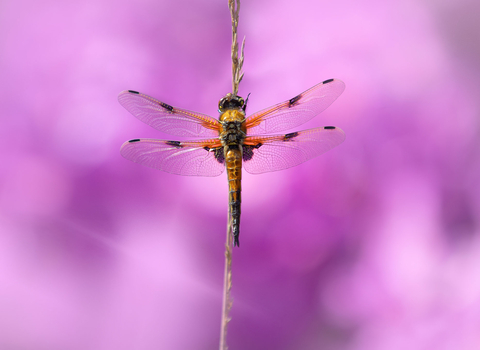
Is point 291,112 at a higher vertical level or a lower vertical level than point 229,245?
higher

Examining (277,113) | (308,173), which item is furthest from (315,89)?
(308,173)

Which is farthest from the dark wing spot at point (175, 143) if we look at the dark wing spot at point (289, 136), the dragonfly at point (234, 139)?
the dark wing spot at point (289, 136)

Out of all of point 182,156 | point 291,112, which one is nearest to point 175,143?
point 182,156

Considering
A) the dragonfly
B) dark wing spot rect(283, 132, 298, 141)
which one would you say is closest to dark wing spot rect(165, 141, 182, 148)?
the dragonfly

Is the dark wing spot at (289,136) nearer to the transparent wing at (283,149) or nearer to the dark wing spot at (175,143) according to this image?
the transparent wing at (283,149)

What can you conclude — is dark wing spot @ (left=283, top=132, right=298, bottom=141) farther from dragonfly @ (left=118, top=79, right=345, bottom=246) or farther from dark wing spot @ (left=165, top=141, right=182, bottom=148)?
dark wing spot @ (left=165, top=141, right=182, bottom=148)

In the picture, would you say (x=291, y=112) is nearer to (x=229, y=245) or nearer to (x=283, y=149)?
(x=283, y=149)
